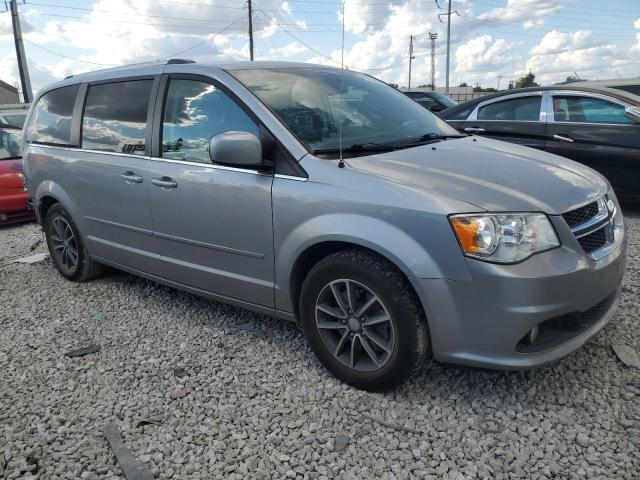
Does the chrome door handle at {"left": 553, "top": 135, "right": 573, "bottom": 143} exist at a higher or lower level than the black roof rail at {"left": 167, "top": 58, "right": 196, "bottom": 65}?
lower

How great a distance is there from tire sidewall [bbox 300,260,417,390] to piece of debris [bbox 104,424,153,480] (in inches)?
42.7

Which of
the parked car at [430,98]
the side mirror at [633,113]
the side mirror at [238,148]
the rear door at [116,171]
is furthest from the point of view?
the parked car at [430,98]

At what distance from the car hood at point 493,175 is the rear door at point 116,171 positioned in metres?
1.73

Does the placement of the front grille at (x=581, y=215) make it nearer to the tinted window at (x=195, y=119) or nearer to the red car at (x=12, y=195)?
the tinted window at (x=195, y=119)

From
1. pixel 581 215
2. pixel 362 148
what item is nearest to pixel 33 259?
pixel 362 148

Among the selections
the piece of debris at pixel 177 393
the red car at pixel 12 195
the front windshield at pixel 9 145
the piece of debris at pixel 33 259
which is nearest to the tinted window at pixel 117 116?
the piece of debris at pixel 177 393

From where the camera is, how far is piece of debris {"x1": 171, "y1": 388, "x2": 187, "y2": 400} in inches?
118

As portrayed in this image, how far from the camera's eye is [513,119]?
692 centimetres

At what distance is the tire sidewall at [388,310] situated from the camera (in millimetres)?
2633

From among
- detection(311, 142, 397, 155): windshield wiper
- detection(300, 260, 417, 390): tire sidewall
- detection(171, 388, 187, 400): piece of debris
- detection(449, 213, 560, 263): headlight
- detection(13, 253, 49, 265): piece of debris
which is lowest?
detection(13, 253, 49, 265): piece of debris

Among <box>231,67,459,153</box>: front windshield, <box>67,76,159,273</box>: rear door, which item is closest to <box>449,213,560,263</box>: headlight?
<box>231,67,459,153</box>: front windshield

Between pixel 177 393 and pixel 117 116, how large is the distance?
2.24 m

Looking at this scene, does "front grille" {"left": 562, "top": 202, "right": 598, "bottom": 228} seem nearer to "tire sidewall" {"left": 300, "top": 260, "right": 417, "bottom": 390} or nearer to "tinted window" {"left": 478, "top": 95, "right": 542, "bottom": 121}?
"tire sidewall" {"left": 300, "top": 260, "right": 417, "bottom": 390}

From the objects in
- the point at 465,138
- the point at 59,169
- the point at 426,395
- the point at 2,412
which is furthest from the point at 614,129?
the point at 2,412
